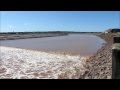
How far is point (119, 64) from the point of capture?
385cm

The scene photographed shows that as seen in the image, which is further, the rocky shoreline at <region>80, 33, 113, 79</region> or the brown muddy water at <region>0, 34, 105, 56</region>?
the brown muddy water at <region>0, 34, 105, 56</region>

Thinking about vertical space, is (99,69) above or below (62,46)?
below

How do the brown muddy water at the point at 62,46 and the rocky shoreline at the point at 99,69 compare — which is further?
the brown muddy water at the point at 62,46

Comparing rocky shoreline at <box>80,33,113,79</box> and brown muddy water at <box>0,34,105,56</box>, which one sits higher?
brown muddy water at <box>0,34,105,56</box>

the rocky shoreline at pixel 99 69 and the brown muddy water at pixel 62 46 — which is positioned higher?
the brown muddy water at pixel 62 46

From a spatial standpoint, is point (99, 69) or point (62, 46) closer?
point (99, 69)
